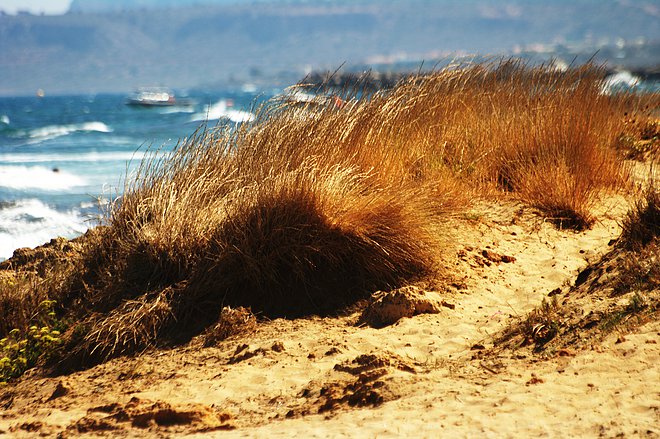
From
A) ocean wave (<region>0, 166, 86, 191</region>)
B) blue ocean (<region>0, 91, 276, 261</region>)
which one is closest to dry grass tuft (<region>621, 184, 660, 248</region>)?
blue ocean (<region>0, 91, 276, 261</region>)

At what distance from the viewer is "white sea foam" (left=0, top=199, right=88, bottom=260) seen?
38.3 feet

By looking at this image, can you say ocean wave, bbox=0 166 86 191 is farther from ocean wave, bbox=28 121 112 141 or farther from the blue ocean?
ocean wave, bbox=28 121 112 141

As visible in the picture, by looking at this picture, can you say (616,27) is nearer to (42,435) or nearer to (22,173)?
(22,173)

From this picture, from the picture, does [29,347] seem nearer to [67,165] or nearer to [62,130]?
[67,165]

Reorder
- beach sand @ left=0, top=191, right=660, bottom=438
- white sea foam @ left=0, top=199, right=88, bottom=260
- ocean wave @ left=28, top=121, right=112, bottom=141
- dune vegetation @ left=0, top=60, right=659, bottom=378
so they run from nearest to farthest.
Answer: beach sand @ left=0, top=191, right=660, bottom=438, dune vegetation @ left=0, top=60, right=659, bottom=378, white sea foam @ left=0, top=199, right=88, bottom=260, ocean wave @ left=28, top=121, right=112, bottom=141

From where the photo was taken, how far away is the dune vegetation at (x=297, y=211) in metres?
5.62

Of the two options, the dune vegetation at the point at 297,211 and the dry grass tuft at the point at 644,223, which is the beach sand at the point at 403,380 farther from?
the dry grass tuft at the point at 644,223

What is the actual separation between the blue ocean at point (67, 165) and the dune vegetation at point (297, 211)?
0.45 metres

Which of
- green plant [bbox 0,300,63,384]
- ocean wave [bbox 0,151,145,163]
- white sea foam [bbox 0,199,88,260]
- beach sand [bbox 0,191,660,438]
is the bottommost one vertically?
ocean wave [bbox 0,151,145,163]

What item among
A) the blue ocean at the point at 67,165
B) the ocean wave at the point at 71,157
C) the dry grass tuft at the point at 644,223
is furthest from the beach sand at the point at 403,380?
the ocean wave at the point at 71,157

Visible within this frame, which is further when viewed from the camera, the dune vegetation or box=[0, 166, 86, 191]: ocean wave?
box=[0, 166, 86, 191]: ocean wave

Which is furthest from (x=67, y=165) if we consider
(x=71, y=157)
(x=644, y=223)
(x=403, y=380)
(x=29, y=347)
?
(x=403, y=380)

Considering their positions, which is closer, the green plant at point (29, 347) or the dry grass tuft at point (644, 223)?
the dry grass tuft at point (644, 223)

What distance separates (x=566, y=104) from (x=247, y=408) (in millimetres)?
5158
